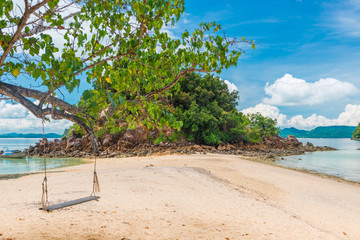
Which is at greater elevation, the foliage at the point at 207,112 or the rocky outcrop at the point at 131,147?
the foliage at the point at 207,112

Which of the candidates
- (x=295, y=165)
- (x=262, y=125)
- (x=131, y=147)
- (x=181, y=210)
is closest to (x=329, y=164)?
(x=295, y=165)

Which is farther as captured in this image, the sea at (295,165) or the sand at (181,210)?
the sea at (295,165)

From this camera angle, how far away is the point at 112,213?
7.09m

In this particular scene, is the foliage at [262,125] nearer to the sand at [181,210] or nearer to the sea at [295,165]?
the sea at [295,165]

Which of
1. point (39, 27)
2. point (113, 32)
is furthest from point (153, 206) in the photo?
point (39, 27)

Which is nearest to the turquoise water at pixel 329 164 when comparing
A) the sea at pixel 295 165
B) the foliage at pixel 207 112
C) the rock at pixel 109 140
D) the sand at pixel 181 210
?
the sea at pixel 295 165

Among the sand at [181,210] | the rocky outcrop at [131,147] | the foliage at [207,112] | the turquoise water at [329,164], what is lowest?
the turquoise water at [329,164]

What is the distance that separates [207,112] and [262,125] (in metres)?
10.3

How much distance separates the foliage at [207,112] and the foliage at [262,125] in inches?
48.1

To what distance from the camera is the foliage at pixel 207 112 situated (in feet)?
97.0

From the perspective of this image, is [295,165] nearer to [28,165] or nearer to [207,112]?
[207,112]

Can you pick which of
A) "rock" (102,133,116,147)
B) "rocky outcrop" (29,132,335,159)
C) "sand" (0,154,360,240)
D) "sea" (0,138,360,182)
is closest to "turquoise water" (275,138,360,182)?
"sea" (0,138,360,182)

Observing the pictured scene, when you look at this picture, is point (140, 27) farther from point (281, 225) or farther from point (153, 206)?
point (281, 225)

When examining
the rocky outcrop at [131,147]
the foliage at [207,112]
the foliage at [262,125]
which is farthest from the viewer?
the foliage at [262,125]
